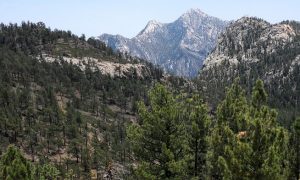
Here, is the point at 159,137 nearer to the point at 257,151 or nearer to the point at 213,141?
the point at 213,141

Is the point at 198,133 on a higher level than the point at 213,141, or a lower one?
higher

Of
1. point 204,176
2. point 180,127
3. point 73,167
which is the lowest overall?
point 73,167

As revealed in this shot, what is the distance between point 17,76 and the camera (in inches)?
7825

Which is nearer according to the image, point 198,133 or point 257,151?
point 257,151

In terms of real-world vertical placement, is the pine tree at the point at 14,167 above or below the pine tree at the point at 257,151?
below

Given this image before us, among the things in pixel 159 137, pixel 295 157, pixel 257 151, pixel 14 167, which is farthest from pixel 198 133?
pixel 14 167

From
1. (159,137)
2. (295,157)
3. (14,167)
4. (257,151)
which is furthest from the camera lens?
(14,167)

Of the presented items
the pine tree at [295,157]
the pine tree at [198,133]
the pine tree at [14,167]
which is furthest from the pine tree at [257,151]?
the pine tree at [14,167]

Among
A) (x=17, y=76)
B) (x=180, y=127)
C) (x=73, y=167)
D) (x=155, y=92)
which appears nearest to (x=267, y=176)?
(x=180, y=127)

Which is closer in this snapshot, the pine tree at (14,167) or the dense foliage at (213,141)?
the dense foliage at (213,141)

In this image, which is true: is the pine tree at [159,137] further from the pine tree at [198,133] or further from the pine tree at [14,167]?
the pine tree at [14,167]

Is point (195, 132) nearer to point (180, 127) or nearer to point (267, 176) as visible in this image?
point (180, 127)

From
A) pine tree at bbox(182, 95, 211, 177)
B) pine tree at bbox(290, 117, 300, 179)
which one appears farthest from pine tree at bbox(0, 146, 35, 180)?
pine tree at bbox(290, 117, 300, 179)

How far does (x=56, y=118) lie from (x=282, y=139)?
14182 cm
